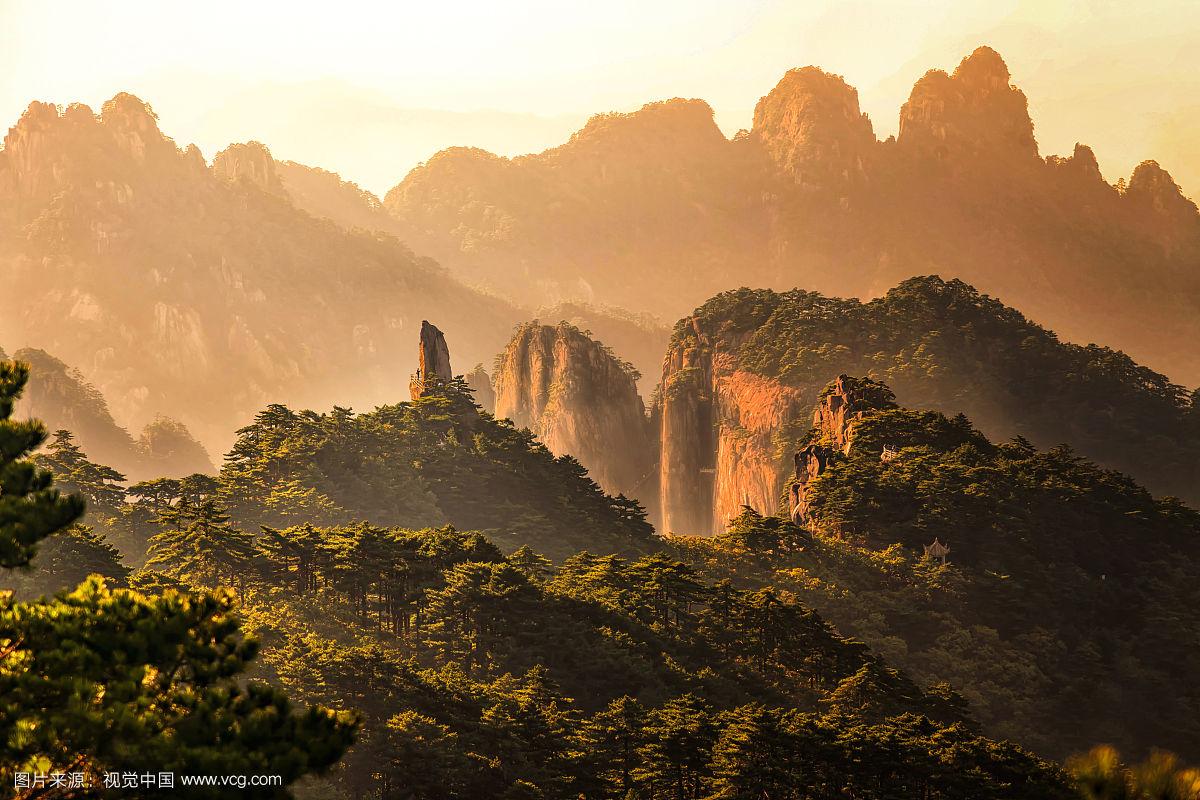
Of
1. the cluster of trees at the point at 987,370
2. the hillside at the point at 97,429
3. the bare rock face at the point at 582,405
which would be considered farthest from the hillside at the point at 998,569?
the hillside at the point at 97,429

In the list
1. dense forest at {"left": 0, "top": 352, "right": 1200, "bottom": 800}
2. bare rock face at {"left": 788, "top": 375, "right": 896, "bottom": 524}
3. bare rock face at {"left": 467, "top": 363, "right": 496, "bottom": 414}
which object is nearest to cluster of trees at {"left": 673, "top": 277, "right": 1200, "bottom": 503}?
bare rock face at {"left": 788, "top": 375, "right": 896, "bottom": 524}

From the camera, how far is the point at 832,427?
80688mm

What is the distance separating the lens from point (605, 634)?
47750 mm

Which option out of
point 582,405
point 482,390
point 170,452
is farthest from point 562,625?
point 170,452

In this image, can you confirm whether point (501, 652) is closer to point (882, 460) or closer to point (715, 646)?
point (715, 646)

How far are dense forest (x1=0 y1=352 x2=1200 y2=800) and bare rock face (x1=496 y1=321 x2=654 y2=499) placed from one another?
24.2 m

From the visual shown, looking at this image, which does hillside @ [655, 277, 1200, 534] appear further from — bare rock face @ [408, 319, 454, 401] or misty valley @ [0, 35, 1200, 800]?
bare rock face @ [408, 319, 454, 401]

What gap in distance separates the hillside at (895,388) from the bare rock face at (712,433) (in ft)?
0.39

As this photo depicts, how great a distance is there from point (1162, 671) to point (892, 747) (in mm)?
28211

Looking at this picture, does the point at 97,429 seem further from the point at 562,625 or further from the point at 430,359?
the point at 562,625

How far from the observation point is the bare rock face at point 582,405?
4109 inches

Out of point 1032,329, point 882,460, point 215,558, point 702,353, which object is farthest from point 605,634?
point 1032,329

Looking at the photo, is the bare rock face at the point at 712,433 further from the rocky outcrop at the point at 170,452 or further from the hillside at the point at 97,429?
the hillside at the point at 97,429

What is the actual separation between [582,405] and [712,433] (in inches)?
477
